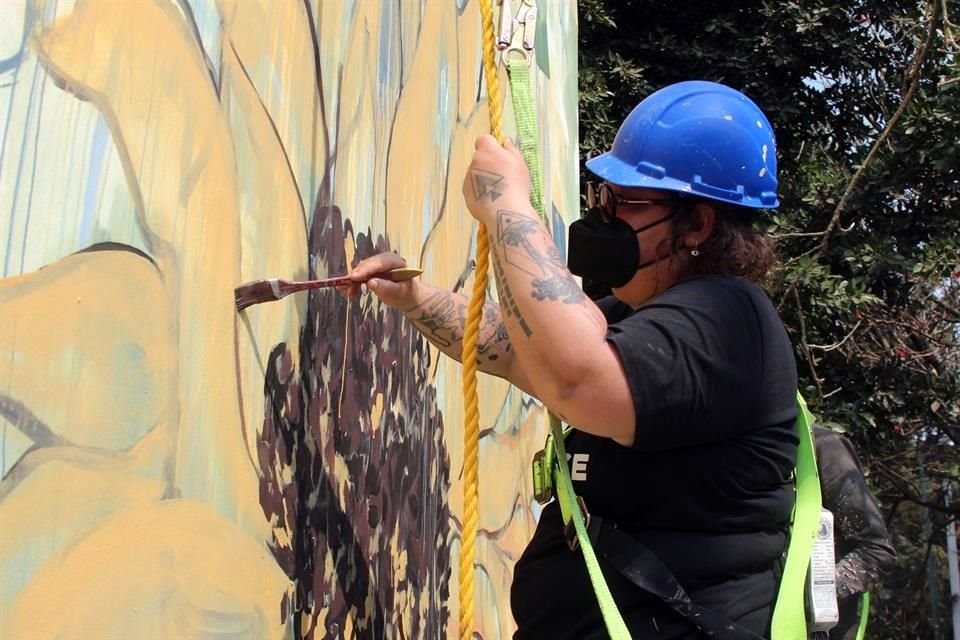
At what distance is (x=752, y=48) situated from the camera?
8797mm

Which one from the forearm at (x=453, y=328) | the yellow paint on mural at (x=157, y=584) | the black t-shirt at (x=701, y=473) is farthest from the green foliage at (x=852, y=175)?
the yellow paint on mural at (x=157, y=584)

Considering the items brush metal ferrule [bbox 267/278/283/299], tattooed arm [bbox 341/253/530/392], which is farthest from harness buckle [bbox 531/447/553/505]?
brush metal ferrule [bbox 267/278/283/299]

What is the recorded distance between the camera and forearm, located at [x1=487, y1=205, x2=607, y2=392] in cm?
155

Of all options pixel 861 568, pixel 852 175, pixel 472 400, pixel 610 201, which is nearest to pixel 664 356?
pixel 472 400

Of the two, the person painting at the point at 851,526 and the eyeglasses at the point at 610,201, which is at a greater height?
the eyeglasses at the point at 610,201

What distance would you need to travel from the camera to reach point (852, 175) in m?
8.40

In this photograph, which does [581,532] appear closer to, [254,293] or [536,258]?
[536,258]

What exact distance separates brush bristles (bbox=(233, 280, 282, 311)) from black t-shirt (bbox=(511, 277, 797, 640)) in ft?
2.00

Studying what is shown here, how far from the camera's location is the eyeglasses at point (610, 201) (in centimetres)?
190

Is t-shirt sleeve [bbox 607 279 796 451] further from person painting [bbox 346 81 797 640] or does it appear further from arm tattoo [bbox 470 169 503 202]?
arm tattoo [bbox 470 169 503 202]

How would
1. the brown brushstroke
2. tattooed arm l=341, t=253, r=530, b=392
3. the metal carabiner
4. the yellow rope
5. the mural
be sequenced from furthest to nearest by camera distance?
the metal carabiner < tattooed arm l=341, t=253, r=530, b=392 < the brown brushstroke < the yellow rope < the mural

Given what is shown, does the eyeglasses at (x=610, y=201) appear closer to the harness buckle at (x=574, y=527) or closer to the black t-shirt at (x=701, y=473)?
the black t-shirt at (x=701, y=473)

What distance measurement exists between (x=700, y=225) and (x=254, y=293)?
810mm

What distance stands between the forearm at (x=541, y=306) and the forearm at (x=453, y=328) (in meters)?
0.52
